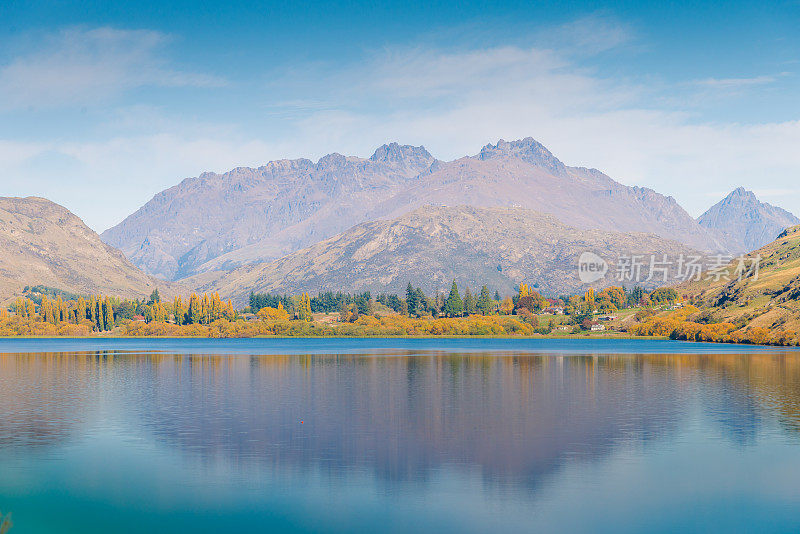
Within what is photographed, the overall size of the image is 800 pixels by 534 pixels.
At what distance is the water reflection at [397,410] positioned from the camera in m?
54.3

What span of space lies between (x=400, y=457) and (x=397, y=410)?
2312 cm

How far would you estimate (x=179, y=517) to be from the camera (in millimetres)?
40000

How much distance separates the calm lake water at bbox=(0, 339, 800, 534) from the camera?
39969 millimetres

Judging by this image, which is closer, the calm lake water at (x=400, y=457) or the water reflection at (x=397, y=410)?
the calm lake water at (x=400, y=457)

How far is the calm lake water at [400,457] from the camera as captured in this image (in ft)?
131

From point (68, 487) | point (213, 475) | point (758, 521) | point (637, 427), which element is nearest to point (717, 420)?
point (637, 427)

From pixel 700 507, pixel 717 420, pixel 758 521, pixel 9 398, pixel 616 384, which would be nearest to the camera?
pixel 758 521

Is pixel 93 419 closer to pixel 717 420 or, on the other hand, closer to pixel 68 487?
pixel 68 487

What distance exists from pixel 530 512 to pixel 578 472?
975 centimetres

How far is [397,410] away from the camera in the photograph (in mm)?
76125

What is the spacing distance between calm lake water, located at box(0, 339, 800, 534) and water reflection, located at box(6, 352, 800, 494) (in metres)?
0.33

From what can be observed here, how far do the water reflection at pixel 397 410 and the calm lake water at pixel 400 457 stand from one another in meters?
0.33

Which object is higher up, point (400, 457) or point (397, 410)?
point (400, 457)

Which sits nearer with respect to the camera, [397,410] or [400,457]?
[400,457]
